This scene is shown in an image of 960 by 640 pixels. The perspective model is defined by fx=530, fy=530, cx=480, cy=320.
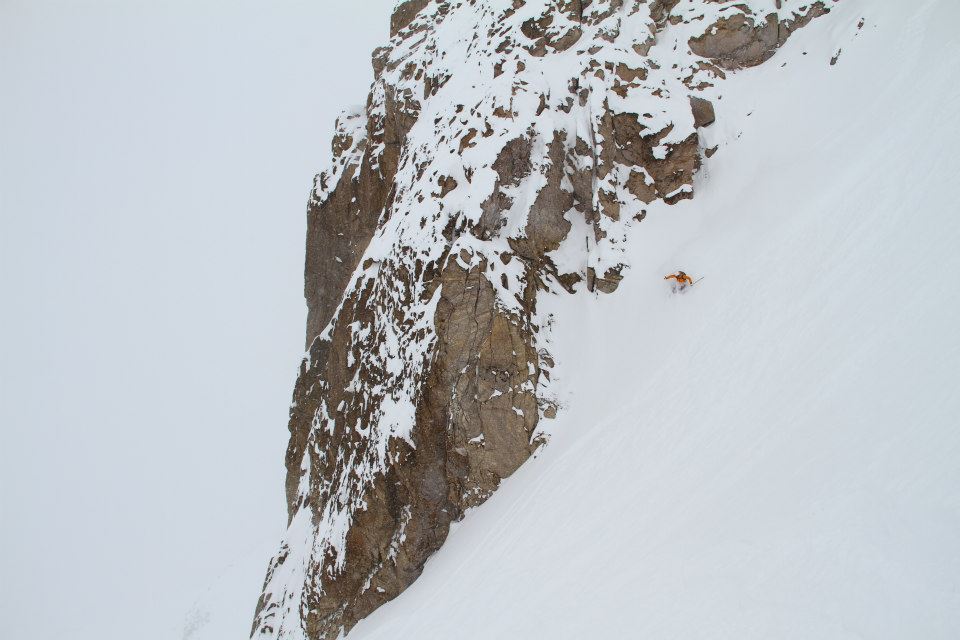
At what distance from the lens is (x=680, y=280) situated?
11.4 meters

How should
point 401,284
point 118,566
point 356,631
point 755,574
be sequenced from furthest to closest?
point 118,566 < point 401,284 < point 356,631 < point 755,574

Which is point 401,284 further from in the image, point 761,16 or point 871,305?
point 761,16

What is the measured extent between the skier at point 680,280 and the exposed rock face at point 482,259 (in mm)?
1382

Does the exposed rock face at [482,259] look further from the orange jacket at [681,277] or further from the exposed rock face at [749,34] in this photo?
the orange jacket at [681,277]

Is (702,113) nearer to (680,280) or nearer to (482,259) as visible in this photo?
(680,280)

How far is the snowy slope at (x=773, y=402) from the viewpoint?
595cm

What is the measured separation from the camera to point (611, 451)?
9.71 m

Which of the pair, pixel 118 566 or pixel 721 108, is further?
pixel 118 566

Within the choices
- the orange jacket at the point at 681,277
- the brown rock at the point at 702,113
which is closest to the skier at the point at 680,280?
the orange jacket at the point at 681,277

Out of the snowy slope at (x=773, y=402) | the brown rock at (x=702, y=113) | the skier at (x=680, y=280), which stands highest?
the brown rock at (x=702, y=113)

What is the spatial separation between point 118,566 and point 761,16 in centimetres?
9694

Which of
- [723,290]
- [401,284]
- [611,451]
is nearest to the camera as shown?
[611,451]

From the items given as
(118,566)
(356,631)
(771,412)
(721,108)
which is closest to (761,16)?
(721,108)

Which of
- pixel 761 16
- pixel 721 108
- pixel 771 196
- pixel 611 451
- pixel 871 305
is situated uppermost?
pixel 761 16
